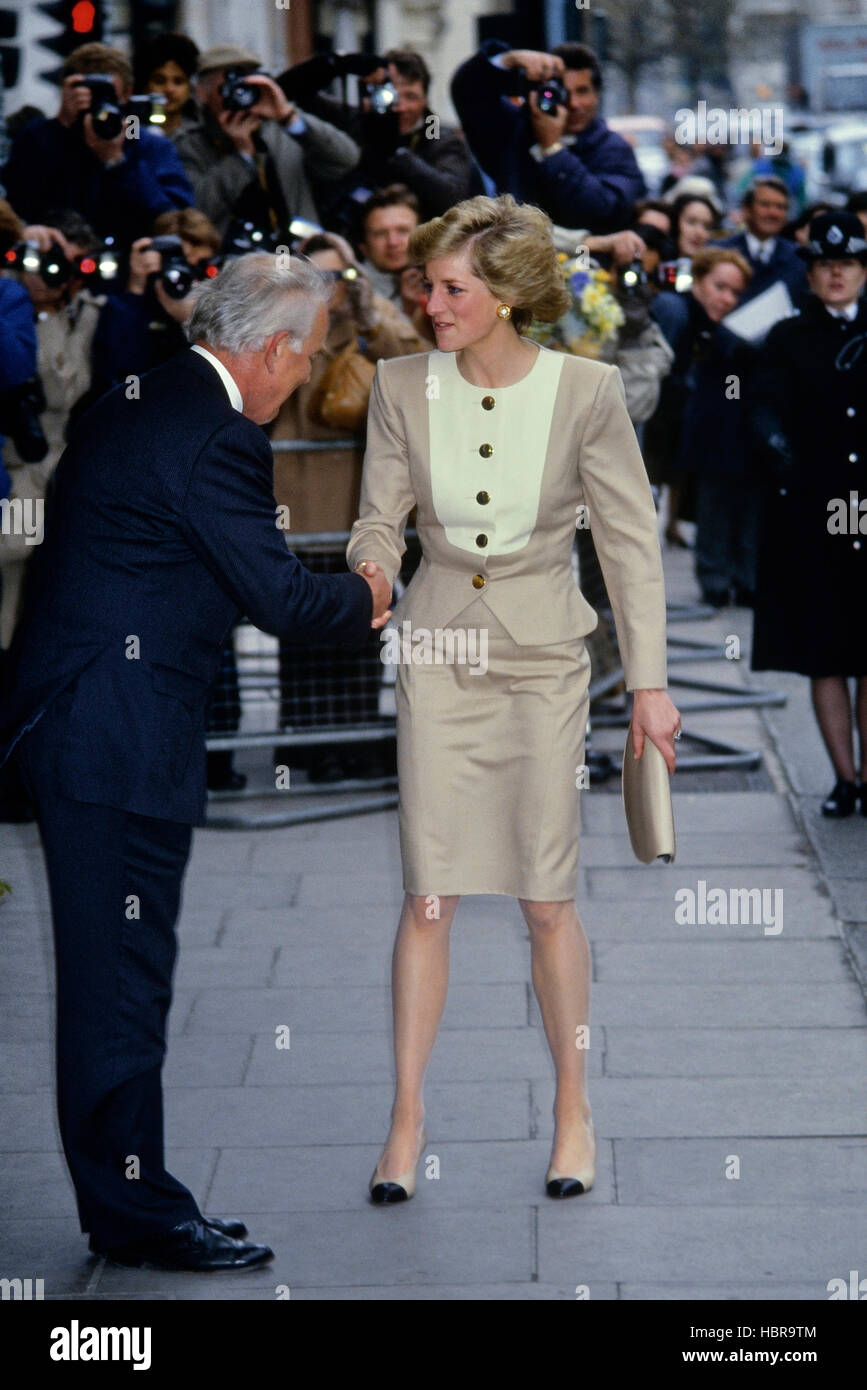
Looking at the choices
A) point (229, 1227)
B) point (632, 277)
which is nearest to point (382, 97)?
point (632, 277)

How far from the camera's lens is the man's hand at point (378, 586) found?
4.30 m

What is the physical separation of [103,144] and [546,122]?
5.90ft

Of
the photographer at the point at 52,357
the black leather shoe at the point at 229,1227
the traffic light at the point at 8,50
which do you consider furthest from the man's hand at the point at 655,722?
the traffic light at the point at 8,50

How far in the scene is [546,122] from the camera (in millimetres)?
8703

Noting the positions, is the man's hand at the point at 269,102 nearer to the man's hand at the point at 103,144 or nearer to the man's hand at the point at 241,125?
the man's hand at the point at 241,125

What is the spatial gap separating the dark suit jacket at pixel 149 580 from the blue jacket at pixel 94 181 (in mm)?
4750

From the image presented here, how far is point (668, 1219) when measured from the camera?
4312 millimetres

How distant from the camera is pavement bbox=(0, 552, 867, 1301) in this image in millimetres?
4137

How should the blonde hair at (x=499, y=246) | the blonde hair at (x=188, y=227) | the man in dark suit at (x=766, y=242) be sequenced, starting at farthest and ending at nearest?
the man in dark suit at (x=766, y=242) < the blonde hair at (x=188, y=227) < the blonde hair at (x=499, y=246)

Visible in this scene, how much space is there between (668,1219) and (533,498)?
149 centimetres

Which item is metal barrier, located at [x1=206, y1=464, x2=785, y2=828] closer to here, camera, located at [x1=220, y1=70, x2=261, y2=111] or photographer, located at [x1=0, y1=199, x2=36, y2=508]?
photographer, located at [x1=0, y1=199, x2=36, y2=508]

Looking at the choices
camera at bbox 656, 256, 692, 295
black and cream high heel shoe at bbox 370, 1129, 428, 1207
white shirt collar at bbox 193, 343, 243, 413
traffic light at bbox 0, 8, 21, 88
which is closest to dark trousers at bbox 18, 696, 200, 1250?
black and cream high heel shoe at bbox 370, 1129, 428, 1207
